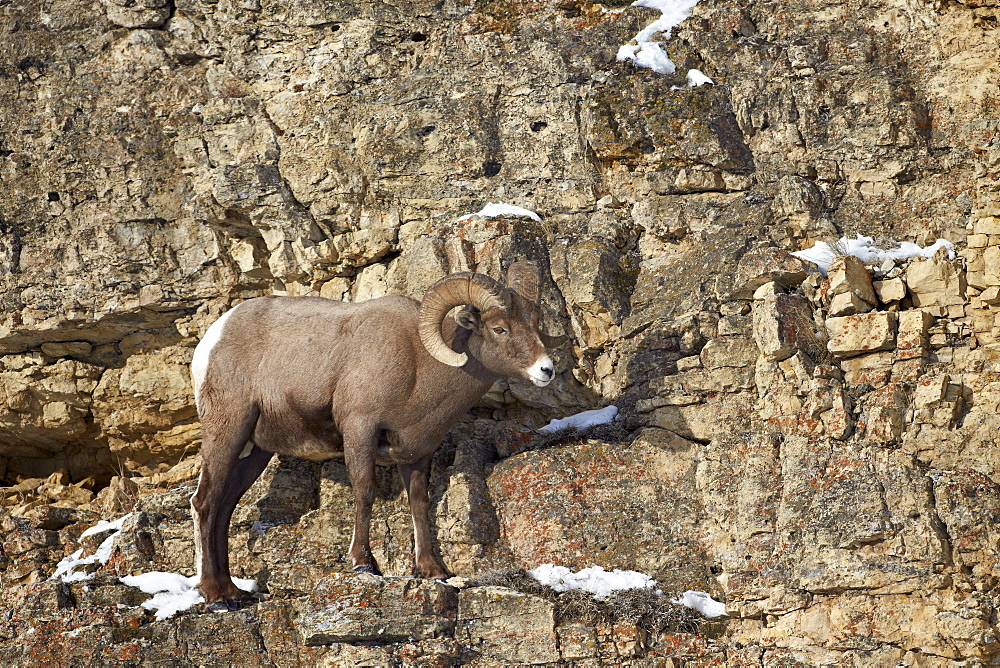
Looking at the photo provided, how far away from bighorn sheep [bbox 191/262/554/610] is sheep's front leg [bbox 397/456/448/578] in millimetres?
13

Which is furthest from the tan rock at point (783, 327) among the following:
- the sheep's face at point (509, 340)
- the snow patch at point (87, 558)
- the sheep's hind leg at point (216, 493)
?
the snow patch at point (87, 558)

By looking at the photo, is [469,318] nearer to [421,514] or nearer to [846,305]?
[421,514]

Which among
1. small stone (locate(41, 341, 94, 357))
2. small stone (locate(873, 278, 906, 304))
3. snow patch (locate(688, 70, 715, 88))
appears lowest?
small stone (locate(873, 278, 906, 304))

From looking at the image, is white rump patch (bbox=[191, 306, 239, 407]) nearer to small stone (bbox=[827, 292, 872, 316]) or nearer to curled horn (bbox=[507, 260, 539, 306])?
curled horn (bbox=[507, 260, 539, 306])

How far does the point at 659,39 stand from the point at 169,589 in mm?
9218

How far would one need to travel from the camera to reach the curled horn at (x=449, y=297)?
1158cm

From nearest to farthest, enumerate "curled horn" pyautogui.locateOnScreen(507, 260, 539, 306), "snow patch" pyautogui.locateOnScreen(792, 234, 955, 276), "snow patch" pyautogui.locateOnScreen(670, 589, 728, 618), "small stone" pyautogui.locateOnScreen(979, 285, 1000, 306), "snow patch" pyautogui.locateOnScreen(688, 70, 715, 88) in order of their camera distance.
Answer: "snow patch" pyautogui.locateOnScreen(670, 589, 728, 618) < "small stone" pyautogui.locateOnScreen(979, 285, 1000, 306) < "curled horn" pyautogui.locateOnScreen(507, 260, 539, 306) < "snow patch" pyautogui.locateOnScreen(792, 234, 955, 276) < "snow patch" pyautogui.locateOnScreen(688, 70, 715, 88)

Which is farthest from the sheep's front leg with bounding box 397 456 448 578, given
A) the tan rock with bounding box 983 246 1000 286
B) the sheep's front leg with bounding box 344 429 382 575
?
the tan rock with bounding box 983 246 1000 286

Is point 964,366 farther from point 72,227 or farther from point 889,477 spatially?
point 72,227

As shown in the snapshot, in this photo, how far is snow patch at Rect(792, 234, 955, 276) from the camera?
12.6m

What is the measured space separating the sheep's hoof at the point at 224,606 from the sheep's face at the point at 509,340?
3486mm

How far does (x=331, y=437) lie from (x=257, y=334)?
141 cm

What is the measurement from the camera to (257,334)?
12250 mm

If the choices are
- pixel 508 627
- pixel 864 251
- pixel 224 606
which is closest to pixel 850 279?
pixel 864 251
